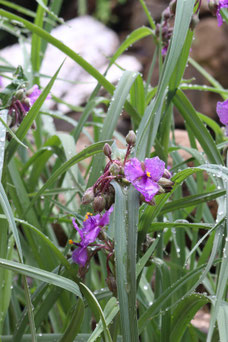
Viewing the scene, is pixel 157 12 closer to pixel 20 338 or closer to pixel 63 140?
pixel 63 140

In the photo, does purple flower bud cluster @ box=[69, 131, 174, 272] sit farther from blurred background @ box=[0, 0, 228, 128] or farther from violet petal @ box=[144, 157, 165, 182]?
blurred background @ box=[0, 0, 228, 128]

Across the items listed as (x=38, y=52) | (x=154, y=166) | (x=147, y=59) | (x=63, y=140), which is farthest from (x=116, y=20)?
(x=154, y=166)

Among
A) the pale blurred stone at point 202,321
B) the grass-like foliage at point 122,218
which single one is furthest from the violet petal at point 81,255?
the pale blurred stone at point 202,321

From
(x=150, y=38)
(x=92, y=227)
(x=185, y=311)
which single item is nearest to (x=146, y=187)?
(x=92, y=227)

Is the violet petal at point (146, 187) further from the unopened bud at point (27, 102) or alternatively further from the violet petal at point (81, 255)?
the unopened bud at point (27, 102)

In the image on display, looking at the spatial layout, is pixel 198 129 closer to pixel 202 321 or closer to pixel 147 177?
pixel 147 177

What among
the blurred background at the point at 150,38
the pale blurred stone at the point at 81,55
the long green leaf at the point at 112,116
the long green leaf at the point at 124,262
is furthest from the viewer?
→ the pale blurred stone at the point at 81,55
